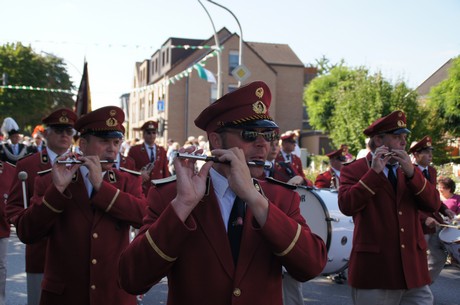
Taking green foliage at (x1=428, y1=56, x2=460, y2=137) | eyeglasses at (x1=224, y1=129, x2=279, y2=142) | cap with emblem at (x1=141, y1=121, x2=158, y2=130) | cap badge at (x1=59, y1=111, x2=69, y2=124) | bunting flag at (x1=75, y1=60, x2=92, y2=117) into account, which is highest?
green foliage at (x1=428, y1=56, x2=460, y2=137)

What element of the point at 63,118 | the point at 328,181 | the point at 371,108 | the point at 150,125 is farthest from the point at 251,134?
the point at 371,108

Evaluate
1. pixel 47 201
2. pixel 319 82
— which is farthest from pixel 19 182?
pixel 319 82

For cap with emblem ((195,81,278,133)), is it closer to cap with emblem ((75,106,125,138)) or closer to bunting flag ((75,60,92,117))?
cap with emblem ((75,106,125,138))

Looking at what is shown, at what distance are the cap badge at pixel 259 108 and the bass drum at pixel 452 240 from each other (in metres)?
4.04

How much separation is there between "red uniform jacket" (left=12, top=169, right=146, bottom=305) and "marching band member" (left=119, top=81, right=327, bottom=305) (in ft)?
4.09

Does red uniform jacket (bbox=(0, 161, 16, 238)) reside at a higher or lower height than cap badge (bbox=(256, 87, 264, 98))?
lower

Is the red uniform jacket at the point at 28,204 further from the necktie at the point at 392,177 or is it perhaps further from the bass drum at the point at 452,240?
the bass drum at the point at 452,240

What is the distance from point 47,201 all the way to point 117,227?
1.86ft

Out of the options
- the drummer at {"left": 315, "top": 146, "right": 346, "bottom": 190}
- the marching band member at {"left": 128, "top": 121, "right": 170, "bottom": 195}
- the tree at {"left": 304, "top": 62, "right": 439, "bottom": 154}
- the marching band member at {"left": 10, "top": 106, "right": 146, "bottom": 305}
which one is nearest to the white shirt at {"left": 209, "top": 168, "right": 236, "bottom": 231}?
the marching band member at {"left": 10, "top": 106, "right": 146, "bottom": 305}

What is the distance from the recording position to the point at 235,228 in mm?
2820

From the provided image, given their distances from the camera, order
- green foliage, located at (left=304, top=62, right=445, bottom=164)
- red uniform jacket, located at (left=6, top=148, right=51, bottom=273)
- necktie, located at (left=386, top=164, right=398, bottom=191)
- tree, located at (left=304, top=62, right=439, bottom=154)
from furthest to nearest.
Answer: tree, located at (left=304, top=62, right=439, bottom=154) → green foliage, located at (left=304, top=62, right=445, bottom=164) → necktie, located at (left=386, top=164, right=398, bottom=191) → red uniform jacket, located at (left=6, top=148, right=51, bottom=273)

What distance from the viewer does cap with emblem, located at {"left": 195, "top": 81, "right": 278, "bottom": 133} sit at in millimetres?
2861

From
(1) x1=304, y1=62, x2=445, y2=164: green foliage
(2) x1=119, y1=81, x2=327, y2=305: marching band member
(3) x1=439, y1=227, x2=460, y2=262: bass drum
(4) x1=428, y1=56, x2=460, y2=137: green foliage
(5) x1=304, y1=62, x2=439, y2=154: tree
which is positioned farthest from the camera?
(4) x1=428, y1=56, x2=460, y2=137: green foliage

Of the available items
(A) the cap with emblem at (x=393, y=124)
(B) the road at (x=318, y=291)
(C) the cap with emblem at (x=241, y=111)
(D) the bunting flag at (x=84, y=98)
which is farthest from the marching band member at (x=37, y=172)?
(D) the bunting flag at (x=84, y=98)
